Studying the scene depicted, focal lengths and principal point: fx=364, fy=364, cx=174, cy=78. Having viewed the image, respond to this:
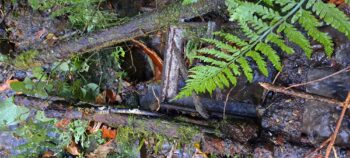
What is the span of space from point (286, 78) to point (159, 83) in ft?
3.51

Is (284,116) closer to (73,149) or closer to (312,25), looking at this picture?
(312,25)

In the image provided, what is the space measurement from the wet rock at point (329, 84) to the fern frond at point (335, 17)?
525 mm

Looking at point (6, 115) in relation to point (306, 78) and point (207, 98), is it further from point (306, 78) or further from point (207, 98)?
point (306, 78)

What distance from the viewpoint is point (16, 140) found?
12.2ft

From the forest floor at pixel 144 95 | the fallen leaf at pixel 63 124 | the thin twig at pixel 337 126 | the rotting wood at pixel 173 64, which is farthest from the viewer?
the fallen leaf at pixel 63 124

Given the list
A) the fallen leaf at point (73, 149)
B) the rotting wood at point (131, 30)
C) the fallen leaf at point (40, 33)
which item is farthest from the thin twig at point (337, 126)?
the fallen leaf at point (40, 33)

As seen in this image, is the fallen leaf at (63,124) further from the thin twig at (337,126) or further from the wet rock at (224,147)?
the thin twig at (337,126)

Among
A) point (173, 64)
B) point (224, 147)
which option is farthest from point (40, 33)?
point (224, 147)

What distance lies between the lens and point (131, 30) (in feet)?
9.04

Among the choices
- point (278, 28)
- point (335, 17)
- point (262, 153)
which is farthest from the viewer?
point (262, 153)

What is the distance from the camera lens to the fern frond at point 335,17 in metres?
1.79

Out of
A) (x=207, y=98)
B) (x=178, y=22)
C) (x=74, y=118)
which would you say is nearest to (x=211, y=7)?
(x=178, y=22)

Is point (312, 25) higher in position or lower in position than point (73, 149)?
higher

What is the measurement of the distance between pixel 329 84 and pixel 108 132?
180 centimetres
